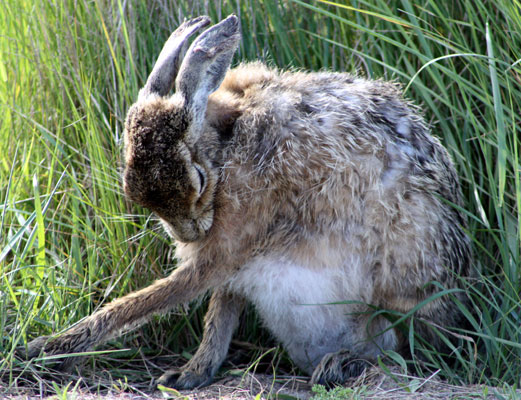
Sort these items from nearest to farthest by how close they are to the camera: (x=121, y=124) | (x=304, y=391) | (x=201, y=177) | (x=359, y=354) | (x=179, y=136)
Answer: (x=179, y=136) → (x=201, y=177) → (x=304, y=391) → (x=359, y=354) → (x=121, y=124)

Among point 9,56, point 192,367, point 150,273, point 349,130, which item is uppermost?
point 9,56

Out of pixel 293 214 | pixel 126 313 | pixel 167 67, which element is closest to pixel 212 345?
pixel 126 313

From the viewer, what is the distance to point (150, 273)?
4023 mm

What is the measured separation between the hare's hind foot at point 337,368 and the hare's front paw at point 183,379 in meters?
0.58

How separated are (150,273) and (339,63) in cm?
176

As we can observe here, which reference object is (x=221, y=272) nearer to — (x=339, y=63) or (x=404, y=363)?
(x=404, y=363)

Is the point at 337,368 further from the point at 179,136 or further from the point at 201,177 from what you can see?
the point at 179,136

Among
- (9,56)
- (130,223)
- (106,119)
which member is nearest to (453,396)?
(130,223)

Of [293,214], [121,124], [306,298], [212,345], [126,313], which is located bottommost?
[212,345]

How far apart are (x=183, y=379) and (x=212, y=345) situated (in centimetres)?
27

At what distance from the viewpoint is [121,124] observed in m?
Result: 4.15

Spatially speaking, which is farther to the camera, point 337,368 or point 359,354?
point 359,354

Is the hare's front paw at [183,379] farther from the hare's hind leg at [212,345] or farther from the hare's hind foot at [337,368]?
the hare's hind foot at [337,368]

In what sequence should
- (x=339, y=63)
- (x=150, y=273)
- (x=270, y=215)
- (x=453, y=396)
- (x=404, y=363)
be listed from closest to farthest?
(x=453, y=396), (x=404, y=363), (x=270, y=215), (x=150, y=273), (x=339, y=63)
